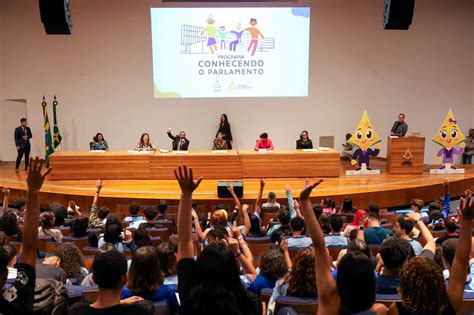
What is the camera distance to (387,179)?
11086 mm

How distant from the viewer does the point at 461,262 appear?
2.53 metres

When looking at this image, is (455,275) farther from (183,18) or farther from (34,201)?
(183,18)

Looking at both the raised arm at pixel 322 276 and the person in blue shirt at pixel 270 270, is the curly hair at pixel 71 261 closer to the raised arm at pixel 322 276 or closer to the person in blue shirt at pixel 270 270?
the person in blue shirt at pixel 270 270

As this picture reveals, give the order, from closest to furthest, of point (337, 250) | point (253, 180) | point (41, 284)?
point (41, 284) → point (337, 250) → point (253, 180)

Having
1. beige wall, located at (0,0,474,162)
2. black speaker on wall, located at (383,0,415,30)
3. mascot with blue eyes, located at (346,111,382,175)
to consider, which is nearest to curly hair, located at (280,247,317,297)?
black speaker on wall, located at (383,0,415,30)

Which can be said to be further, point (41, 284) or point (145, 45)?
point (145, 45)

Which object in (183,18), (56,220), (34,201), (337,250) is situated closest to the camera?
(34,201)

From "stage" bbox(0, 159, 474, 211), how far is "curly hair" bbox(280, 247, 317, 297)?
20.3 feet

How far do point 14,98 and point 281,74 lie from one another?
21.5 feet

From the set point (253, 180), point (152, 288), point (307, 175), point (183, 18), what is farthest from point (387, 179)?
point (152, 288)

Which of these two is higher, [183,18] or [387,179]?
[183,18]

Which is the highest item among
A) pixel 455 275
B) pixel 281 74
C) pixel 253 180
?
pixel 281 74

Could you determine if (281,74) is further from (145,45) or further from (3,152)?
(3,152)

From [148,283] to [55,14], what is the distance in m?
6.33
